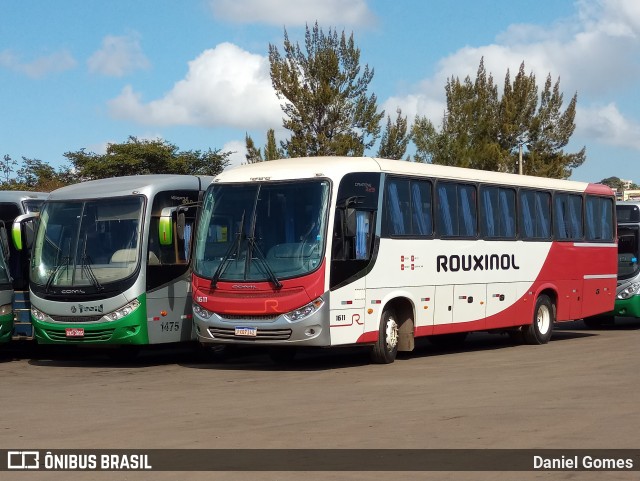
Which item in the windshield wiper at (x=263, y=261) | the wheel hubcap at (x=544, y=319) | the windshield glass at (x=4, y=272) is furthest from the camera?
the wheel hubcap at (x=544, y=319)

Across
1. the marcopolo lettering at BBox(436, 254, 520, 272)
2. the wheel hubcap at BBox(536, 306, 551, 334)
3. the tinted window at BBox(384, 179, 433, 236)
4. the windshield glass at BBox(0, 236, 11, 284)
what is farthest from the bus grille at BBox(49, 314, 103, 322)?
the wheel hubcap at BBox(536, 306, 551, 334)

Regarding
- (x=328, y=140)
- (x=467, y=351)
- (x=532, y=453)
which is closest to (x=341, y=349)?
(x=467, y=351)

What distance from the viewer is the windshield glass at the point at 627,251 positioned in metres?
28.3

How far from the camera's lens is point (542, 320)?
76.8ft

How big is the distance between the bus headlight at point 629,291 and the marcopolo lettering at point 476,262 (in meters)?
6.59

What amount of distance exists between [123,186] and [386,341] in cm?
509

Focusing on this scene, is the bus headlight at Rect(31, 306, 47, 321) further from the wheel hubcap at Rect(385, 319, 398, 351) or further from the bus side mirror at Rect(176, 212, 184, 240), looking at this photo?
the wheel hubcap at Rect(385, 319, 398, 351)

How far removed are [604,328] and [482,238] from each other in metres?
9.14

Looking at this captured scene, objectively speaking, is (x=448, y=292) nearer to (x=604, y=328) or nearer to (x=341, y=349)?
(x=341, y=349)

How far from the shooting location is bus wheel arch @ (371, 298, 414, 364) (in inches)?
724

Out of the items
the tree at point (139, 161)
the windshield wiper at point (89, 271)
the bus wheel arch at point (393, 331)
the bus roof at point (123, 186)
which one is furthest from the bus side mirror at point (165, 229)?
the tree at point (139, 161)

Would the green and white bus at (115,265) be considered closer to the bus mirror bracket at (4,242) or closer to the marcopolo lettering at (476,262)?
the bus mirror bracket at (4,242)

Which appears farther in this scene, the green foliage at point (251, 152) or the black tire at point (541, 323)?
the green foliage at point (251, 152)

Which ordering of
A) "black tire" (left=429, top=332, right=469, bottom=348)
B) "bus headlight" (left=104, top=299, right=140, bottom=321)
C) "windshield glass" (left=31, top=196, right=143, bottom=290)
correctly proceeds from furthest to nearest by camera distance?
"black tire" (left=429, top=332, right=469, bottom=348), "windshield glass" (left=31, top=196, right=143, bottom=290), "bus headlight" (left=104, top=299, right=140, bottom=321)
